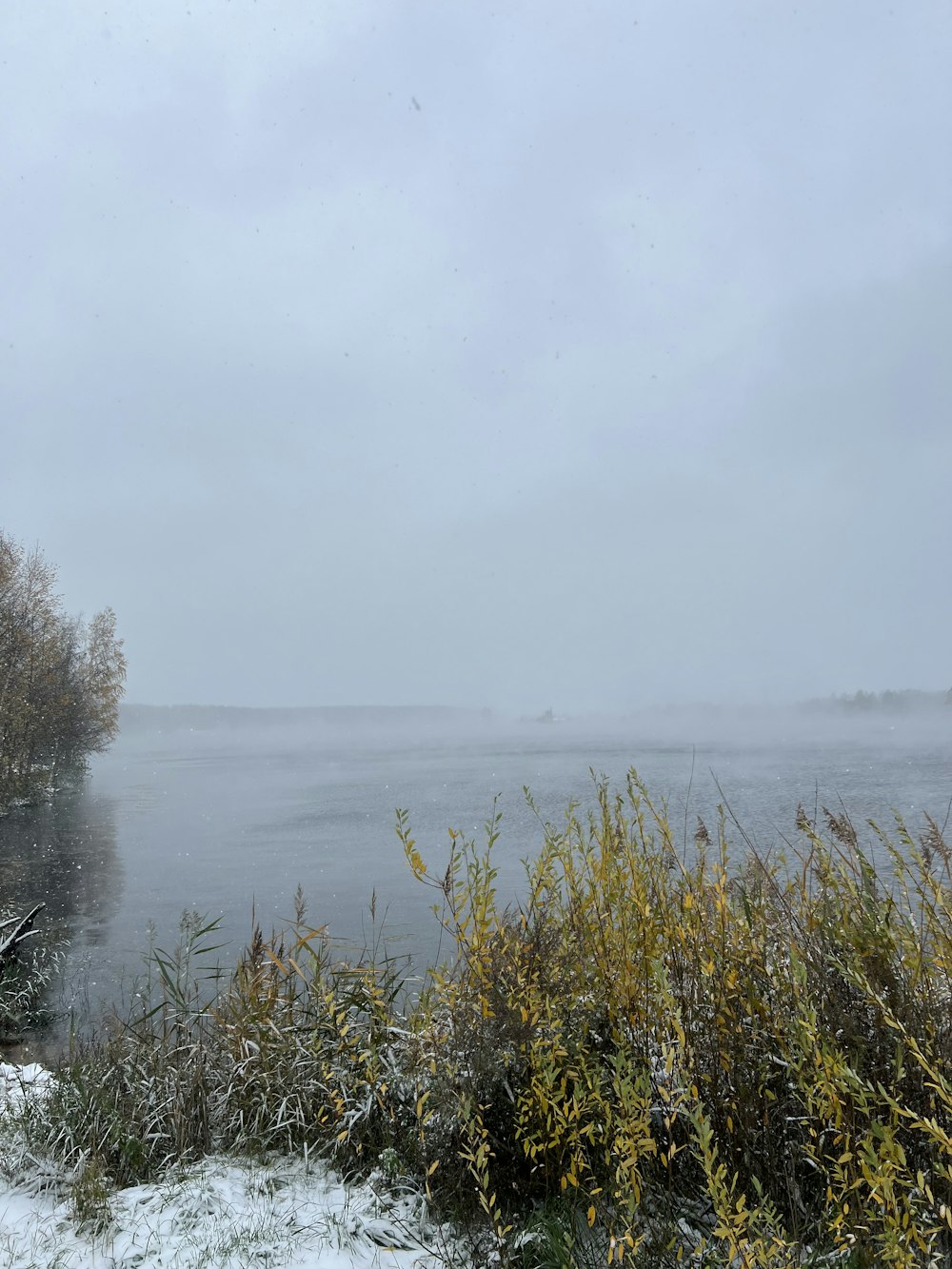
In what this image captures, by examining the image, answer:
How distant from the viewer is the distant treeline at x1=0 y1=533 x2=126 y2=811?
906 inches

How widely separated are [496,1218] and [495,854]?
1433 cm

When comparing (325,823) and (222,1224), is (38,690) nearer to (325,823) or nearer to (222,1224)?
(325,823)

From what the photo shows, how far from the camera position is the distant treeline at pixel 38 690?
2302 cm

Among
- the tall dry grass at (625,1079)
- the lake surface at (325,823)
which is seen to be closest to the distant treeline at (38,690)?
the lake surface at (325,823)

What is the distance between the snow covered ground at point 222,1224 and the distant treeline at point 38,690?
71.4 feet

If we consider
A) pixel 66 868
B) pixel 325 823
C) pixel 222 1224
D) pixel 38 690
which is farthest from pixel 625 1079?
pixel 38 690

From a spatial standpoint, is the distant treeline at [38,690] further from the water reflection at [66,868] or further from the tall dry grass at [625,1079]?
the tall dry grass at [625,1079]

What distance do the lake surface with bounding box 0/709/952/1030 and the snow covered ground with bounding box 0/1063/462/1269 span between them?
6.49ft

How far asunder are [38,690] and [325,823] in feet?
32.9

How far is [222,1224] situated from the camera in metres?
3.03

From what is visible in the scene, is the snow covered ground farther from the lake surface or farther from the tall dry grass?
the lake surface

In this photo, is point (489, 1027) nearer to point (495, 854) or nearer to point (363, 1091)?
point (363, 1091)

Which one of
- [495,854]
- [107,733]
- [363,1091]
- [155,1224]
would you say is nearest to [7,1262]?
[155,1224]

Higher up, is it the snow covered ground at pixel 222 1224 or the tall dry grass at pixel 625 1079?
the tall dry grass at pixel 625 1079
